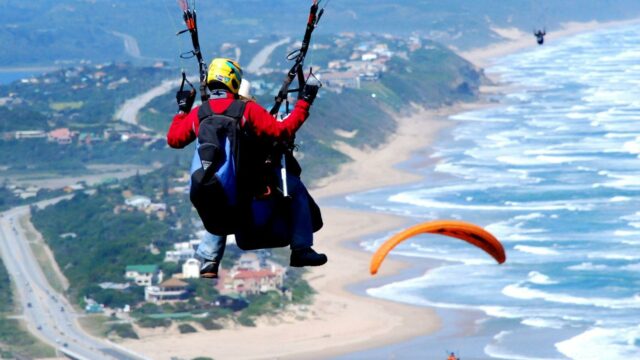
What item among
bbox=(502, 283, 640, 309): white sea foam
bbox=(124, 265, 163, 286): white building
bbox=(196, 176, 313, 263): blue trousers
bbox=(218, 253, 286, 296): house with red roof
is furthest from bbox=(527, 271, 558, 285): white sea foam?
bbox=(196, 176, 313, 263): blue trousers

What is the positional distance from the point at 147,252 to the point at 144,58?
125 metres

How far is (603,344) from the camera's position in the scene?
40469 mm

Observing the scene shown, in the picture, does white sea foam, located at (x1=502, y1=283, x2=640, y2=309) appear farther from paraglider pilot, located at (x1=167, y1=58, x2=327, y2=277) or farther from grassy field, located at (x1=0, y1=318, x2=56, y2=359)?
paraglider pilot, located at (x1=167, y1=58, x2=327, y2=277)

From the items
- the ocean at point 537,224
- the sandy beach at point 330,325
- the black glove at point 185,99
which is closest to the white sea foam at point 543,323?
the ocean at point 537,224

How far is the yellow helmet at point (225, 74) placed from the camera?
432 inches

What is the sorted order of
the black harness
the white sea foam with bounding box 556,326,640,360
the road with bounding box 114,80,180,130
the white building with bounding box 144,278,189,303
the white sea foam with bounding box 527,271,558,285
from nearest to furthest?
the black harness, the white sea foam with bounding box 556,326,640,360, the white sea foam with bounding box 527,271,558,285, the white building with bounding box 144,278,189,303, the road with bounding box 114,80,180,130

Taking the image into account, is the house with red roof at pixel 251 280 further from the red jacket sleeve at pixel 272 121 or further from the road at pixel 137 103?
the road at pixel 137 103

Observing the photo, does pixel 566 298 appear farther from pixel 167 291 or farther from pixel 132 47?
pixel 132 47

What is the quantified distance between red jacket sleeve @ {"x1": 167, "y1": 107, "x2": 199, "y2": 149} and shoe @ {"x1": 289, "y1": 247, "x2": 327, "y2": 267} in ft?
3.65

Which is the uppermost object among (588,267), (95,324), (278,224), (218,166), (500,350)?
(588,267)

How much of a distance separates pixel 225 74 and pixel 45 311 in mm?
39285

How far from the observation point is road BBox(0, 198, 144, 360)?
43250 millimetres

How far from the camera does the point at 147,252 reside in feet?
186

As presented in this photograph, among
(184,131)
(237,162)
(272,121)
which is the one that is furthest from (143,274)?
(272,121)
